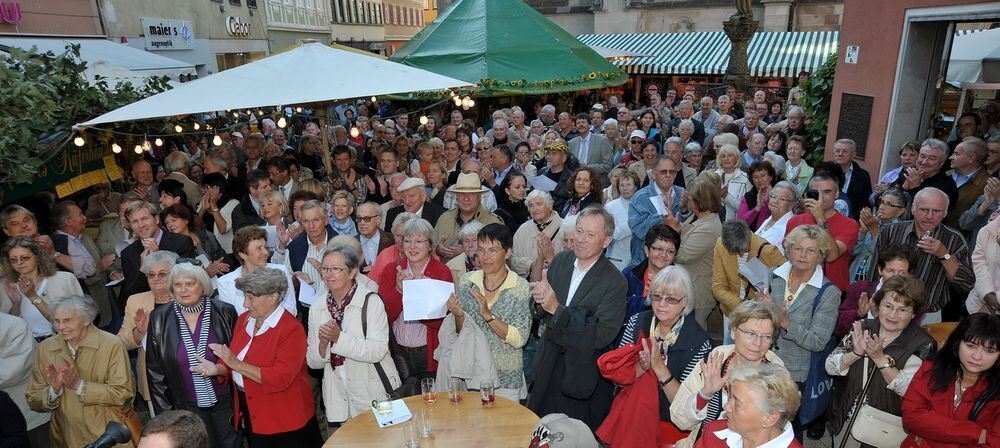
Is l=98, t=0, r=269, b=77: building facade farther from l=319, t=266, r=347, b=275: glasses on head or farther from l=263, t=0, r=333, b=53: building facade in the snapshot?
l=319, t=266, r=347, b=275: glasses on head

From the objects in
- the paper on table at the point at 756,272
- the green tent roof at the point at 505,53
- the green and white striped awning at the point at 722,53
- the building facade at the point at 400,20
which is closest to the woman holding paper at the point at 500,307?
the paper on table at the point at 756,272

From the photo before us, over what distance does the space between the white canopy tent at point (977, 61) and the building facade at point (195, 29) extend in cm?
1706

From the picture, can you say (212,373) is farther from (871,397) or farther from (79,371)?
(871,397)

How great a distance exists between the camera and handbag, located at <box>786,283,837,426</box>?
4.14 meters

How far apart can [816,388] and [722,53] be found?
18.7m

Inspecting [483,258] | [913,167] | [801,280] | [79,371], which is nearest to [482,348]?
[483,258]

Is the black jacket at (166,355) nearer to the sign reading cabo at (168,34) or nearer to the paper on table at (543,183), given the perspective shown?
the paper on table at (543,183)

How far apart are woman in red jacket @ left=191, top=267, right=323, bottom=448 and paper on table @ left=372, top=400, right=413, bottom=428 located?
0.63 metres

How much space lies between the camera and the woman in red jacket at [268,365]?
12.4 feet

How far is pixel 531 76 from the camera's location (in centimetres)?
1035

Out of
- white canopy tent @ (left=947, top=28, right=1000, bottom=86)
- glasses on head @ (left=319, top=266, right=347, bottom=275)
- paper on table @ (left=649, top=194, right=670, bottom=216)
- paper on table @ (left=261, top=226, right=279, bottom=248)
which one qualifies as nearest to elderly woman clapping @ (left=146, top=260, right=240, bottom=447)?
glasses on head @ (left=319, top=266, right=347, bottom=275)

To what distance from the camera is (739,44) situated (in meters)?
14.6

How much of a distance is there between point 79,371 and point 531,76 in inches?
315

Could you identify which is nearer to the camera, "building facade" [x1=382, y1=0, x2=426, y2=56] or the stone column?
the stone column
